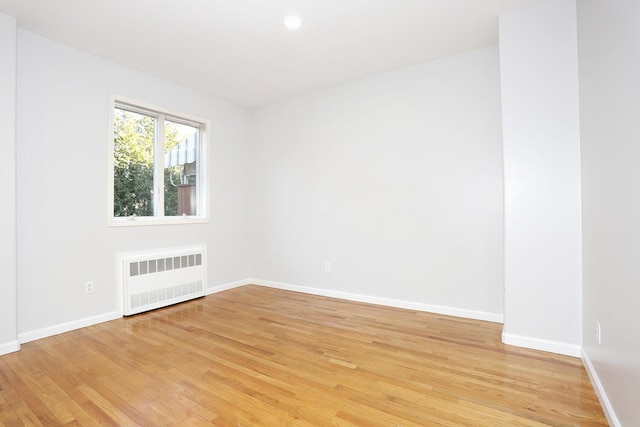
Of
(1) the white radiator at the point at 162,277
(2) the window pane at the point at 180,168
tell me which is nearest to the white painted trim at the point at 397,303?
(1) the white radiator at the point at 162,277

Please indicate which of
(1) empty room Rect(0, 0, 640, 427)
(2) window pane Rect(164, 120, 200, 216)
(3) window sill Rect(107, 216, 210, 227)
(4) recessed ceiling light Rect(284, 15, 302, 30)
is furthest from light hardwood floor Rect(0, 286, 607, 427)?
(4) recessed ceiling light Rect(284, 15, 302, 30)

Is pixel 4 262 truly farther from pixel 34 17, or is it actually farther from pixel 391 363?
pixel 391 363

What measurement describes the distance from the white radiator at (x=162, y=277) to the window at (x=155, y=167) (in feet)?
1.37

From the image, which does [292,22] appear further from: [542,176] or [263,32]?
[542,176]

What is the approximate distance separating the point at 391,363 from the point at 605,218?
64.3 inches

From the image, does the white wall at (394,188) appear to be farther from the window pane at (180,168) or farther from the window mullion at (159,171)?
the window mullion at (159,171)

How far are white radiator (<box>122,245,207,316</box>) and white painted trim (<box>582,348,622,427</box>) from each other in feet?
13.1

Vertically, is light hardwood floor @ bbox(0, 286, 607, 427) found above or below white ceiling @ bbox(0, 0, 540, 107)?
below

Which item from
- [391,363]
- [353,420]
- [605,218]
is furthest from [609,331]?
[353,420]

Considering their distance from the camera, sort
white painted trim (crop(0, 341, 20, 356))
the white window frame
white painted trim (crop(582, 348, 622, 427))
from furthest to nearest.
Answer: the white window frame
white painted trim (crop(0, 341, 20, 356))
white painted trim (crop(582, 348, 622, 427))

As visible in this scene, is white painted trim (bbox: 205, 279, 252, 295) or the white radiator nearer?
the white radiator

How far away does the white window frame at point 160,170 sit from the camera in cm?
340

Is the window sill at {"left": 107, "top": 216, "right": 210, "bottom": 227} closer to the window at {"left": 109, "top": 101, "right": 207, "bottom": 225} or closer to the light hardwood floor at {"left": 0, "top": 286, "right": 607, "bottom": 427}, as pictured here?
the window at {"left": 109, "top": 101, "right": 207, "bottom": 225}

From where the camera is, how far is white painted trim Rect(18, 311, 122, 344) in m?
2.78
